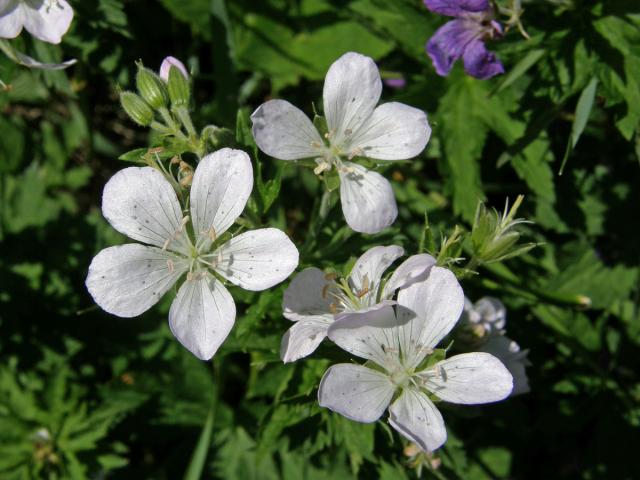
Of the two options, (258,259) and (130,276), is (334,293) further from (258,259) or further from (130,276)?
(130,276)

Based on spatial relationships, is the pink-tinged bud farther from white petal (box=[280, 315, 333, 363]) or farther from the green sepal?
white petal (box=[280, 315, 333, 363])

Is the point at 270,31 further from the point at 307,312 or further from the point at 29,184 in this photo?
the point at 307,312

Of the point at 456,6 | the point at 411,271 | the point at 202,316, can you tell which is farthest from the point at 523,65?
the point at 202,316

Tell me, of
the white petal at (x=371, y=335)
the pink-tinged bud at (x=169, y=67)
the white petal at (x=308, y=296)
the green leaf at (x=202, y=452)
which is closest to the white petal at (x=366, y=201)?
the white petal at (x=308, y=296)

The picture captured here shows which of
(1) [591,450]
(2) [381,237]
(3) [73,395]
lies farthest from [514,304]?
(3) [73,395]

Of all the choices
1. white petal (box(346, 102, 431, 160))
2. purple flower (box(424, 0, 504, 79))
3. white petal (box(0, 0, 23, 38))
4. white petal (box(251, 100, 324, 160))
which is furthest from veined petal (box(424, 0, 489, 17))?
white petal (box(0, 0, 23, 38))
